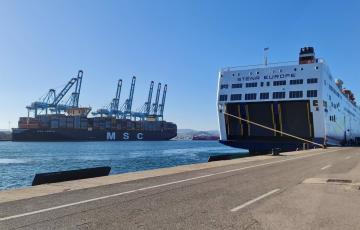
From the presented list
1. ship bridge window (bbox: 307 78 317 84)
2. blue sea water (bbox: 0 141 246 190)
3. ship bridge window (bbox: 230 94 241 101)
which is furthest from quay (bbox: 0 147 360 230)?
ship bridge window (bbox: 230 94 241 101)

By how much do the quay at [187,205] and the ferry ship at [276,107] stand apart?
1179 inches

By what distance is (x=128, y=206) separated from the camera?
9297 mm

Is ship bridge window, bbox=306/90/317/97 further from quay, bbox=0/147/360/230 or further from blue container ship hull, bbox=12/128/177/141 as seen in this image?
→ blue container ship hull, bbox=12/128/177/141

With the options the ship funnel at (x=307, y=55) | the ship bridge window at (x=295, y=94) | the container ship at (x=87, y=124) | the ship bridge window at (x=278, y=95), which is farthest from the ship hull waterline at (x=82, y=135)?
the ship bridge window at (x=295, y=94)

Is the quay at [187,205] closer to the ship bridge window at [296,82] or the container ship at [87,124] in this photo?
the ship bridge window at [296,82]

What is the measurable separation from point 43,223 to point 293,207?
5.28 m

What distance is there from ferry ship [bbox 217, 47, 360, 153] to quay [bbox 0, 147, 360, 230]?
30.0 meters

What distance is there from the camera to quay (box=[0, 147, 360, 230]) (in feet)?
24.4

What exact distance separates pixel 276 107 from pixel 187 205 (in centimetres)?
3630

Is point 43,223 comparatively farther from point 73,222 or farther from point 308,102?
point 308,102

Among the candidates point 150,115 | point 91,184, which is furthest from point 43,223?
point 150,115

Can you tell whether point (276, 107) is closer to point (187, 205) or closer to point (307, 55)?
point (307, 55)

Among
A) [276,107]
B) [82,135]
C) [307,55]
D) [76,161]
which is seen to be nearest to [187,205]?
[276,107]

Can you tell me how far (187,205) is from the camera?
941 centimetres
